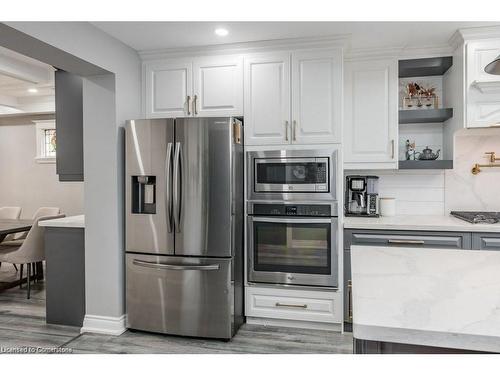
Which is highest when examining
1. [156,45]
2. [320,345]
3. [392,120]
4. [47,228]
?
[156,45]

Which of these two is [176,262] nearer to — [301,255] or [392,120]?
[301,255]

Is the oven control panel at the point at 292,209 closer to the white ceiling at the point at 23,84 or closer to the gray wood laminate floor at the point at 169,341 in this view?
the gray wood laminate floor at the point at 169,341

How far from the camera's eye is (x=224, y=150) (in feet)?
9.26

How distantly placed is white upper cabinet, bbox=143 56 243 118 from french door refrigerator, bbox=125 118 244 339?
1.29 ft

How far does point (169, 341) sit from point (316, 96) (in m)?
2.30

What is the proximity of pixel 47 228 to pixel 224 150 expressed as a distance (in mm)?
1741

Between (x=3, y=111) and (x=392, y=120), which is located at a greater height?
(x=3, y=111)

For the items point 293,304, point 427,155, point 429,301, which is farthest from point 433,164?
point 429,301

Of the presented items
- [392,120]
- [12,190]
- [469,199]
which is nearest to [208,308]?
Answer: [392,120]

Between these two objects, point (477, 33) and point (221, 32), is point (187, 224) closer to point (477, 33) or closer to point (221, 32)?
point (221, 32)

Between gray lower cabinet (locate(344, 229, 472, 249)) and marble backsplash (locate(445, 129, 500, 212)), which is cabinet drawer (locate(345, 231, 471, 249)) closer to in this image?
gray lower cabinet (locate(344, 229, 472, 249))

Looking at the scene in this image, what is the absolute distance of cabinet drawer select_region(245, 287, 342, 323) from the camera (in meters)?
2.97

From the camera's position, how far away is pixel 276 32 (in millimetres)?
2889

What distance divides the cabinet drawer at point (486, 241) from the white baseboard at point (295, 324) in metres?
1.22
